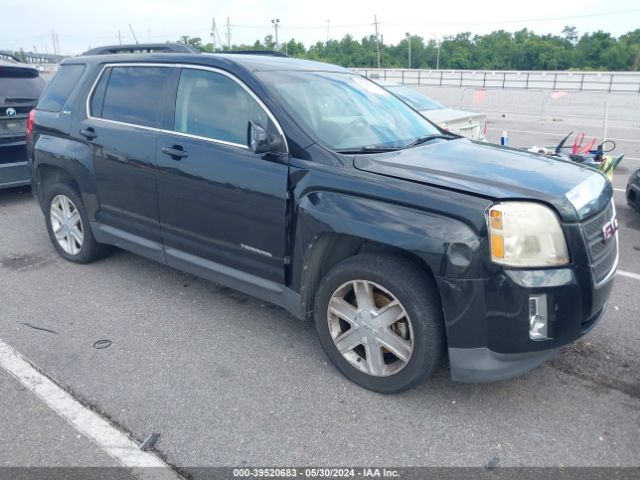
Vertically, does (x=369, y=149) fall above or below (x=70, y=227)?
above

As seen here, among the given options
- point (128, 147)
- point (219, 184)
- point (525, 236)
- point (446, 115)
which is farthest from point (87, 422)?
point (446, 115)

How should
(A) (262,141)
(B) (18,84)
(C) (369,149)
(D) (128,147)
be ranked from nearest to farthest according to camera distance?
(A) (262,141)
(C) (369,149)
(D) (128,147)
(B) (18,84)

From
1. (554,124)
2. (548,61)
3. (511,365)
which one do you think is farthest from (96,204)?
(548,61)

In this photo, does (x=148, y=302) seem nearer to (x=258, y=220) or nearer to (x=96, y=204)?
(x=96, y=204)

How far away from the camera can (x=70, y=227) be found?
16.3 ft

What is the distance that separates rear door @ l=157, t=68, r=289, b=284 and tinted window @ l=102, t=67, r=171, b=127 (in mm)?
235

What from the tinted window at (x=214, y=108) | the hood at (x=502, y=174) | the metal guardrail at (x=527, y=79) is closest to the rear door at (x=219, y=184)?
the tinted window at (x=214, y=108)

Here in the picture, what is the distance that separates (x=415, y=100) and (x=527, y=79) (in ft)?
96.2

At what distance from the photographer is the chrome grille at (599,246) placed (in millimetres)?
2756

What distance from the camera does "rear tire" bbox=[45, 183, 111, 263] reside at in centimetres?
480

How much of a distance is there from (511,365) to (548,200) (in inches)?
33.9

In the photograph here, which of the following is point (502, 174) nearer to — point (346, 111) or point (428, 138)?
point (428, 138)

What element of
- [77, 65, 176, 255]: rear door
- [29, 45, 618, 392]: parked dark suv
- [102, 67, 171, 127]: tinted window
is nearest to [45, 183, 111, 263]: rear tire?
[29, 45, 618, 392]: parked dark suv

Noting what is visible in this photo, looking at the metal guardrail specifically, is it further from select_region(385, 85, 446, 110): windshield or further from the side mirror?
the side mirror
